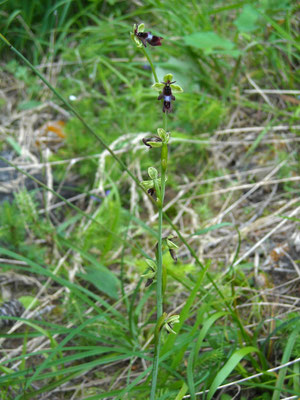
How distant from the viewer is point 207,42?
8.91 ft

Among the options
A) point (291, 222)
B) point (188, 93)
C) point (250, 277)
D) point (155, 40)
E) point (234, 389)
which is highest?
point (155, 40)

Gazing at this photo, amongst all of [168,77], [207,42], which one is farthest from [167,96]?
[207,42]

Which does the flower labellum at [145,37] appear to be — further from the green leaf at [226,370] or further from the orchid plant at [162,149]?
the green leaf at [226,370]

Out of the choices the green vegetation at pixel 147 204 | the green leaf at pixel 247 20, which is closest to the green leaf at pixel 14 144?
the green vegetation at pixel 147 204

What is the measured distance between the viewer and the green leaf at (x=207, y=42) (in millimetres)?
2680

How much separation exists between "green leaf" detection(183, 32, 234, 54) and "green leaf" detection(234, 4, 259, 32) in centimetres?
13

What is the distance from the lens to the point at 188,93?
2.89 meters

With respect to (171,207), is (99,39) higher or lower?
higher

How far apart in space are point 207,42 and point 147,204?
1.12m

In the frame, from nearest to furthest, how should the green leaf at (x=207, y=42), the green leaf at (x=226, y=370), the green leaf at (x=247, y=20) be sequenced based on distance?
the green leaf at (x=226, y=370) < the green leaf at (x=207, y=42) < the green leaf at (x=247, y=20)

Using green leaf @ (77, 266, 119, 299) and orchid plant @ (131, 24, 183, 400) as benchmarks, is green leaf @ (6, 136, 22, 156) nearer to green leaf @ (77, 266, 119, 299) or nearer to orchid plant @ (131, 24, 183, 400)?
green leaf @ (77, 266, 119, 299)

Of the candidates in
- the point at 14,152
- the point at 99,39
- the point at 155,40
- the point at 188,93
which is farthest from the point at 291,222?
the point at 99,39

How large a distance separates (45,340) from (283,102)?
6.87 ft

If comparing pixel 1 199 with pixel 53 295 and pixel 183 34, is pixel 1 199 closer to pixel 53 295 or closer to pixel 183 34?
pixel 53 295
